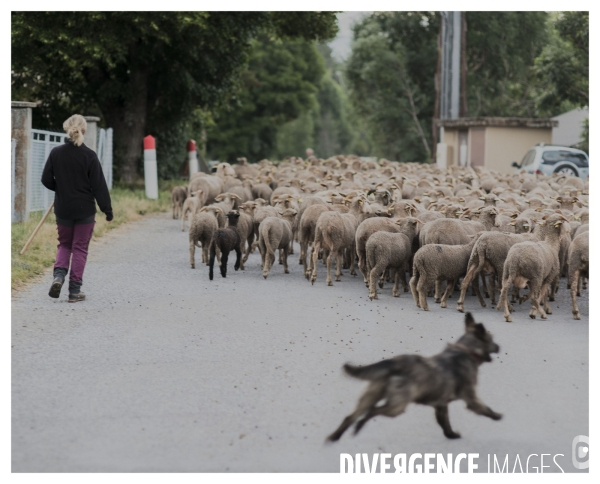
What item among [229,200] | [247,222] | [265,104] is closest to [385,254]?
[247,222]

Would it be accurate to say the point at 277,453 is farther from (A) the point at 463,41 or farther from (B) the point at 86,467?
(A) the point at 463,41

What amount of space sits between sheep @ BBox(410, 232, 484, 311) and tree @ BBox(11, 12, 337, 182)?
50.8 feet

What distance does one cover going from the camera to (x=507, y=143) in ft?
123

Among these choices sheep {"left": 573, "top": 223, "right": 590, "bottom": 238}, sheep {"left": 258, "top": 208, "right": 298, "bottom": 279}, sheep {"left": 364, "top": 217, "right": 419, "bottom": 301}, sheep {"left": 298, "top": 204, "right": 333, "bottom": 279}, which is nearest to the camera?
sheep {"left": 364, "top": 217, "right": 419, "bottom": 301}

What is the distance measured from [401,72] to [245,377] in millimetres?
56345

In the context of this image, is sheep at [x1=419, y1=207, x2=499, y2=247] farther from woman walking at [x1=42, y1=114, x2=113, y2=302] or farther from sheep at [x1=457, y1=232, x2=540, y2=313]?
woman walking at [x1=42, y1=114, x2=113, y2=302]

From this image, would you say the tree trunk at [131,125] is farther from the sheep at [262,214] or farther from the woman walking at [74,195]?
the woman walking at [74,195]

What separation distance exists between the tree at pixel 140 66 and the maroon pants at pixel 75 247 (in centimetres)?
1505

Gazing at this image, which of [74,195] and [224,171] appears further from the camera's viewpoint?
[224,171]

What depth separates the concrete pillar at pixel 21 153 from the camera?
55.1 ft

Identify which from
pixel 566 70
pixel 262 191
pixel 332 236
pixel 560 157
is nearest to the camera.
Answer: pixel 332 236

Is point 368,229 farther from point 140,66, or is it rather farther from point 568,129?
point 568,129

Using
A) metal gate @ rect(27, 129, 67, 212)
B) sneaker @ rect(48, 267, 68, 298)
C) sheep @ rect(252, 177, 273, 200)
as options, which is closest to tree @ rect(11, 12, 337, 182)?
metal gate @ rect(27, 129, 67, 212)

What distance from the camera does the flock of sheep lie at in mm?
10938
